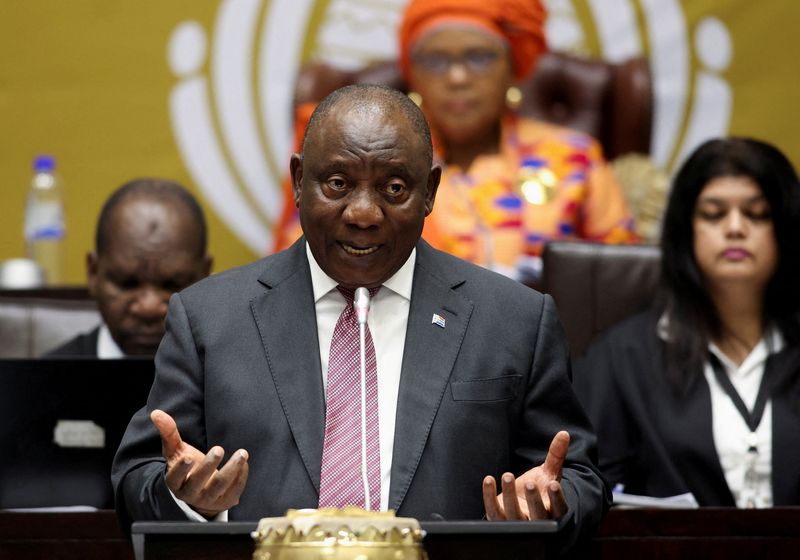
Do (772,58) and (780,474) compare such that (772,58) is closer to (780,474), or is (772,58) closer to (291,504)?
(780,474)

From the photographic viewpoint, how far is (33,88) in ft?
16.2

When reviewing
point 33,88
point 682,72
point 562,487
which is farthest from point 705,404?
point 33,88

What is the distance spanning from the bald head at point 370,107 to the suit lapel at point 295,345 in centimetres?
22

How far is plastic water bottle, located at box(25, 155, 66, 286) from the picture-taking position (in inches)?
181

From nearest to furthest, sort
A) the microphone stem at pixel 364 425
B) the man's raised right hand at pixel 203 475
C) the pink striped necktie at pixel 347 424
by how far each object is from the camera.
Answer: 1. the man's raised right hand at pixel 203 475
2. the microphone stem at pixel 364 425
3. the pink striped necktie at pixel 347 424

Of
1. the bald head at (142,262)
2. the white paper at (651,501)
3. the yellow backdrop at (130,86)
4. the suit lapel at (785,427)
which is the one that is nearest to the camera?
the white paper at (651,501)

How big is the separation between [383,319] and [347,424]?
0.68ft

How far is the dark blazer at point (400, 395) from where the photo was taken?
6.83 ft

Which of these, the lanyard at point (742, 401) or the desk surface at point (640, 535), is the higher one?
the lanyard at point (742, 401)

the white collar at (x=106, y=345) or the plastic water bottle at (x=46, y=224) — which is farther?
the plastic water bottle at (x=46, y=224)

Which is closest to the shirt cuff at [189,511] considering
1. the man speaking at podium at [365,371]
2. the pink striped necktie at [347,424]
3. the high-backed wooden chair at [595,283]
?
the man speaking at podium at [365,371]

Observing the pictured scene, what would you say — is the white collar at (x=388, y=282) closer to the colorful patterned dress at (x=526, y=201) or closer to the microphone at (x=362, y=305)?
the microphone at (x=362, y=305)

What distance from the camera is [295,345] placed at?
2.16m

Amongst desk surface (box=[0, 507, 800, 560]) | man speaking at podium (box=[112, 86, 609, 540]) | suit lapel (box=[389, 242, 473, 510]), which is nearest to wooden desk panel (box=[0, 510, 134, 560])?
desk surface (box=[0, 507, 800, 560])
